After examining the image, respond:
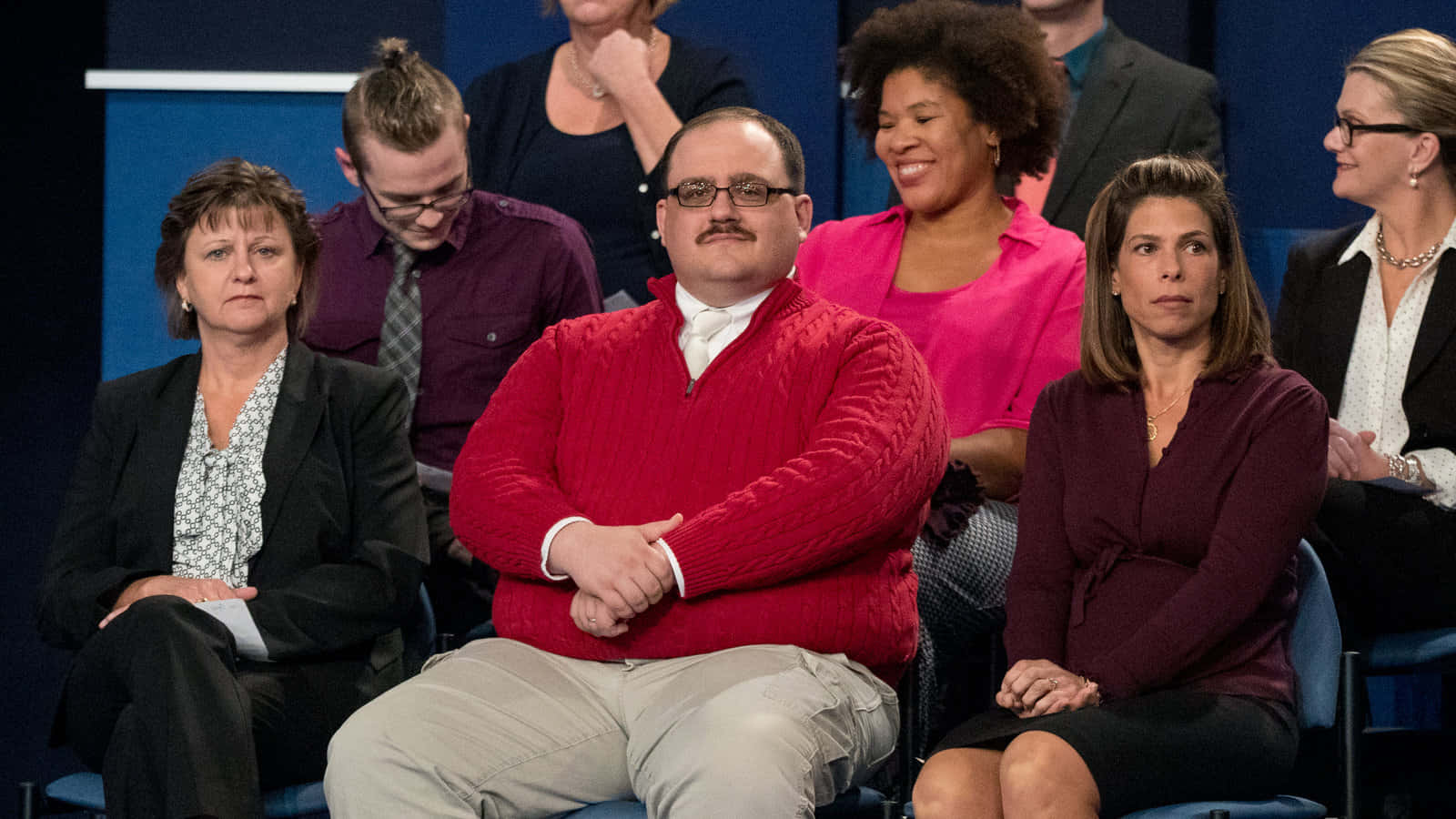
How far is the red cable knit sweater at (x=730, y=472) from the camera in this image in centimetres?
216

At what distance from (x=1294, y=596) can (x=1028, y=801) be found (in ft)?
1.90

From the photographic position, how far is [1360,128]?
323 centimetres

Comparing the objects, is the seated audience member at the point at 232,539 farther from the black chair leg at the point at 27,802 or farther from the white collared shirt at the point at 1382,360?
the white collared shirt at the point at 1382,360

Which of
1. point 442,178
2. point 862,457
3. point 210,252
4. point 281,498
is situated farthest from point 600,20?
point 862,457

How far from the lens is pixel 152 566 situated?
258 cm

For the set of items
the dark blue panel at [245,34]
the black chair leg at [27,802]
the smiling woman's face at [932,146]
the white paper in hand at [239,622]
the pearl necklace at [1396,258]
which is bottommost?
the black chair leg at [27,802]

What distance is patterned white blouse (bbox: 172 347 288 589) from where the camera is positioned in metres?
2.60

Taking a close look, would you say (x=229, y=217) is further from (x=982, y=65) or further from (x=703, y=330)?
(x=982, y=65)

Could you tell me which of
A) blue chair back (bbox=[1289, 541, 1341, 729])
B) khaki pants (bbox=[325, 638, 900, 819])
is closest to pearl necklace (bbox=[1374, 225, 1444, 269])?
blue chair back (bbox=[1289, 541, 1341, 729])

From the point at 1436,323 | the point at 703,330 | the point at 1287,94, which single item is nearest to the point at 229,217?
the point at 703,330

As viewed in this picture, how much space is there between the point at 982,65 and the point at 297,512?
66.3 inches

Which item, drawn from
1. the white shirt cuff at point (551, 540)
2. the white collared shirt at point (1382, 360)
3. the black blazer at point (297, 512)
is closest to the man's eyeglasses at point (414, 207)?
the black blazer at point (297, 512)

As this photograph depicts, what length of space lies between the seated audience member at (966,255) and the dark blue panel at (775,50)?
518mm

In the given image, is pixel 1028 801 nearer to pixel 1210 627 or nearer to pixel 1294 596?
pixel 1210 627
